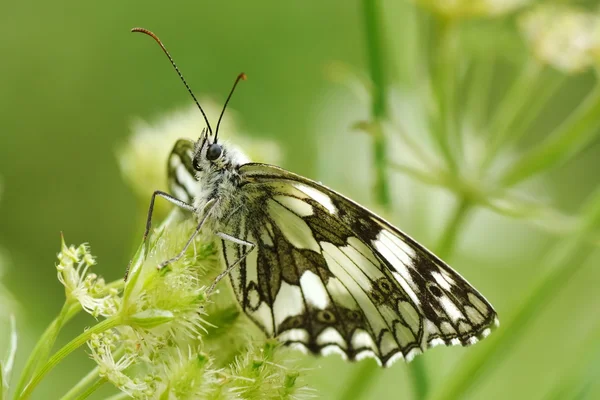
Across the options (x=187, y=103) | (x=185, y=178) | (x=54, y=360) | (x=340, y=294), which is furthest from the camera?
(x=187, y=103)

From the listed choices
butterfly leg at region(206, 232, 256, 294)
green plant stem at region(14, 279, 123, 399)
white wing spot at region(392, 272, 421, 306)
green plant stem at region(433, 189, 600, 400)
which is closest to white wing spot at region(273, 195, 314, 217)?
butterfly leg at region(206, 232, 256, 294)

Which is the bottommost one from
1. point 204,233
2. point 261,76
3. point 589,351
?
point 589,351

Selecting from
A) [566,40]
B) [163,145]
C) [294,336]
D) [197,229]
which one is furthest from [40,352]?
[566,40]

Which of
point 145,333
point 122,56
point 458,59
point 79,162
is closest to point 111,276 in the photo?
point 79,162

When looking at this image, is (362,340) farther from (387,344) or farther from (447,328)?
(447,328)

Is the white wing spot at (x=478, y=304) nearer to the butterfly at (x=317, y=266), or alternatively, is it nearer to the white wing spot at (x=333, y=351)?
the butterfly at (x=317, y=266)

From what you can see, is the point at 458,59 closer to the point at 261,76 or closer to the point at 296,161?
the point at 296,161
